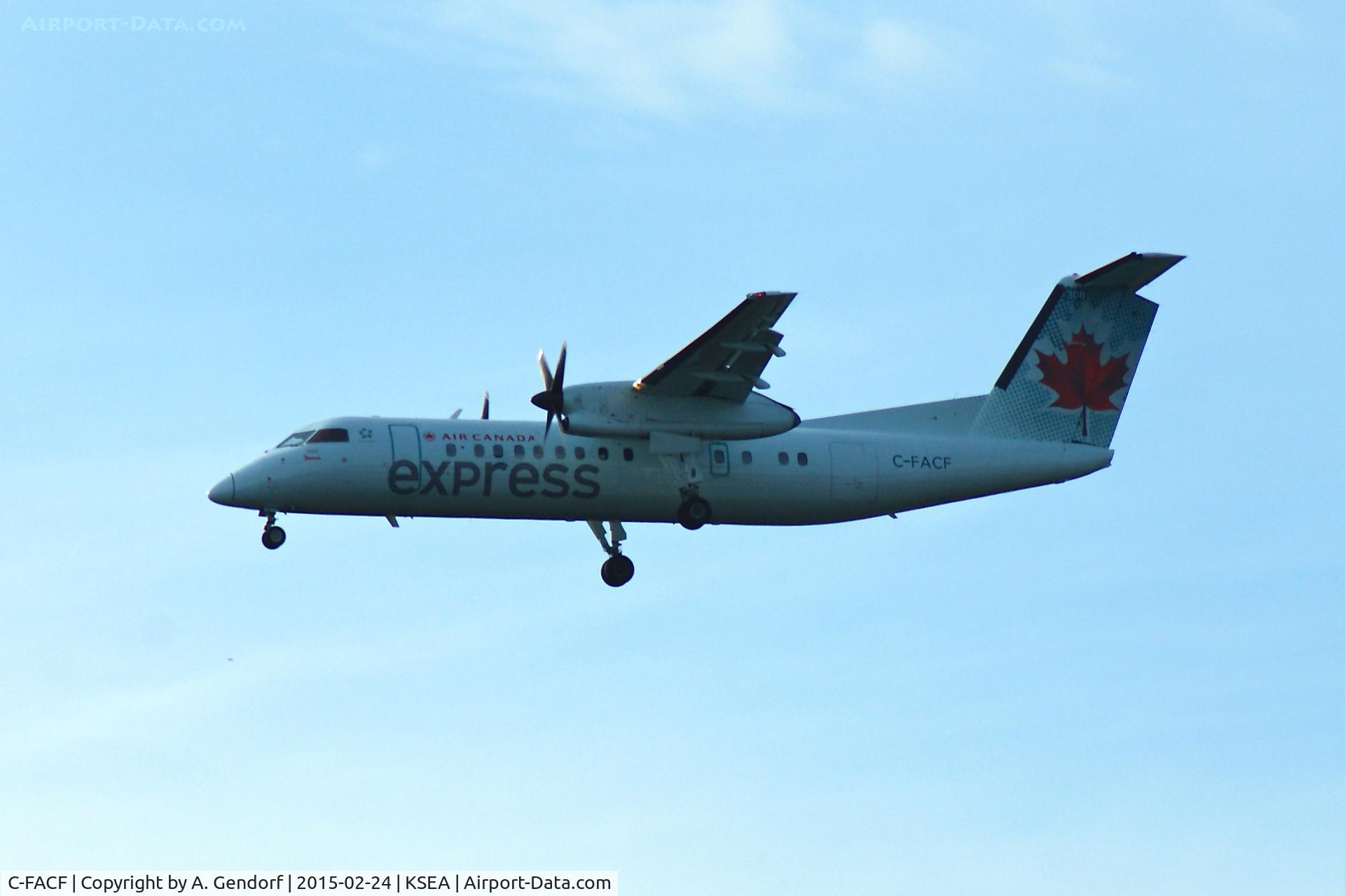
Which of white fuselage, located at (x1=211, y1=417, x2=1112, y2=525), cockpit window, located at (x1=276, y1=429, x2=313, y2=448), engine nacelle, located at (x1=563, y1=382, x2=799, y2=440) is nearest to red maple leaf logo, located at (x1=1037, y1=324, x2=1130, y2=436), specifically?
white fuselage, located at (x1=211, y1=417, x2=1112, y2=525)

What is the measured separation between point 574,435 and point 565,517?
1.34 meters

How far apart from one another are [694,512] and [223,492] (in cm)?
720

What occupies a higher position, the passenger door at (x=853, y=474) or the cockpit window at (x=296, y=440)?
the cockpit window at (x=296, y=440)

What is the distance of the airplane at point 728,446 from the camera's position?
2464 cm

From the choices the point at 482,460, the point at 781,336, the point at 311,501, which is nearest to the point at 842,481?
the point at 781,336

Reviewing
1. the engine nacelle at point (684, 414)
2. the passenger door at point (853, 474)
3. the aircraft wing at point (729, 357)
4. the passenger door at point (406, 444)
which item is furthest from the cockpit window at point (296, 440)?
the passenger door at point (853, 474)

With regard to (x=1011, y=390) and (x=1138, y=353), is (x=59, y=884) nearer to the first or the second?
(x=1011, y=390)

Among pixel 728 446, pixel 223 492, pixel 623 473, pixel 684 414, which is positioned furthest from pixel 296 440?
pixel 728 446

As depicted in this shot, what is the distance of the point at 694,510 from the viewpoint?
2559 centimetres

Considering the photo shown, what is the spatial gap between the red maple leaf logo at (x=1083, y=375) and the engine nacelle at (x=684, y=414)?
5.37 m

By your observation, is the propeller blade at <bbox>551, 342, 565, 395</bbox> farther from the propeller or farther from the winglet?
the winglet

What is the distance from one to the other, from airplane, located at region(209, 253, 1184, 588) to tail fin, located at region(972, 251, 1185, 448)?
3cm

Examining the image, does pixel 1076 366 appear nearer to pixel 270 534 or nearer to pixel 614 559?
pixel 614 559

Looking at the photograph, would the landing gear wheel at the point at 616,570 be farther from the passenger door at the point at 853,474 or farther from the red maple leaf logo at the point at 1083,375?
the red maple leaf logo at the point at 1083,375
